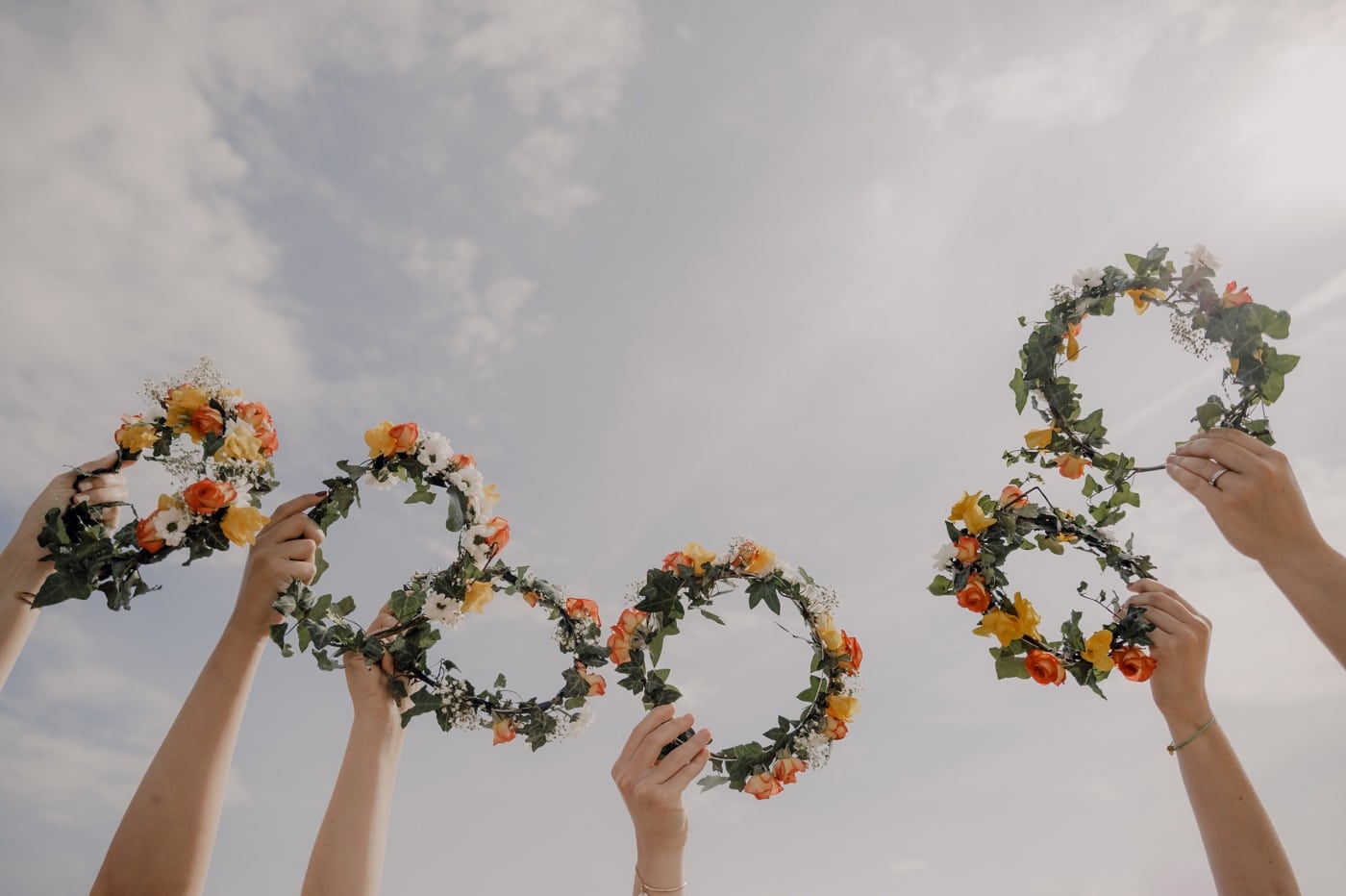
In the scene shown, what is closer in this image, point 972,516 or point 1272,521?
point 1272,521

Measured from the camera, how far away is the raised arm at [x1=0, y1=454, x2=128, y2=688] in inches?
222

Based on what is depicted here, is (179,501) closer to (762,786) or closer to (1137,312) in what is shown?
(762,786)

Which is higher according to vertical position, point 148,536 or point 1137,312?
point 1137,312

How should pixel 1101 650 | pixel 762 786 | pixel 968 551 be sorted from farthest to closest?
pixel 968 551 → pixel 762 786 → pixel 1101 650

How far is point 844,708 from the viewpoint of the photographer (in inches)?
265

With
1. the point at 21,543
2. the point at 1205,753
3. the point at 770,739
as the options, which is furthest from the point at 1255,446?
the point at 21,543

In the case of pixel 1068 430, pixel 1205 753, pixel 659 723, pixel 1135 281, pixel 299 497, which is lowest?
pixel 1205 753

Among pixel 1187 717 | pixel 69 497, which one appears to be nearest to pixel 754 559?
pixel 1187 717

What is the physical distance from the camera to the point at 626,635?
6754mm

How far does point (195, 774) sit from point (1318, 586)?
6.36 meters

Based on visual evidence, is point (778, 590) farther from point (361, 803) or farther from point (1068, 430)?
point (361, 803)

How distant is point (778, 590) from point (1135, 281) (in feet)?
12.3

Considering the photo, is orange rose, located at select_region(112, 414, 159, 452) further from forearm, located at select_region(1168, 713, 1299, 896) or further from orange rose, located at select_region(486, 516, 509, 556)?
forearm, located at select_region(1168, 713, 1299, 896)

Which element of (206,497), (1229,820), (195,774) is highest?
(206,497)
